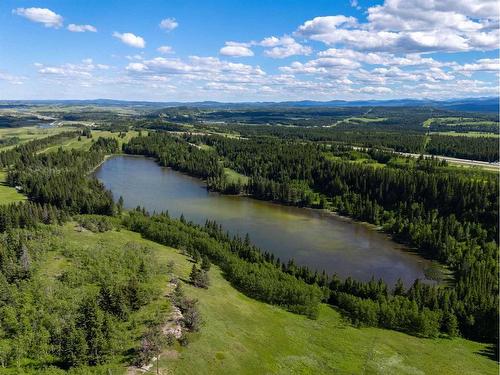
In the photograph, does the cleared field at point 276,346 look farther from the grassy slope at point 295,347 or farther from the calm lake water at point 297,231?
the calm lake water at point 297,231

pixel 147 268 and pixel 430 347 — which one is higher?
pixel 147 268

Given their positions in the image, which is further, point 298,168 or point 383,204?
point 298,168

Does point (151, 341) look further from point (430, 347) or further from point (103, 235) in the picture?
point (103, 235)

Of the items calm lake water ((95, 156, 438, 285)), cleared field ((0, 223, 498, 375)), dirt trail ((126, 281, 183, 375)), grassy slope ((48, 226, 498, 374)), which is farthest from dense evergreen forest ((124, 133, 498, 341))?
dirt trail ((126, 281, 183, 375))

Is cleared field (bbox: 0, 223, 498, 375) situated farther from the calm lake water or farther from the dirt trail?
the calm lake water

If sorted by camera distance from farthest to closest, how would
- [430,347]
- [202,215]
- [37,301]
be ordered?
1. [202,215]
2. [430,347]
3. [37,301]

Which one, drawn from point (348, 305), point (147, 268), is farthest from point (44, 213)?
point (348, 305)
